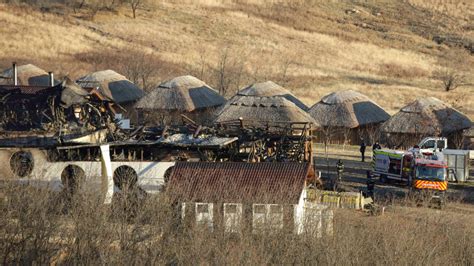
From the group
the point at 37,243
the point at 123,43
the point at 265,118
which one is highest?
the point at 123,43

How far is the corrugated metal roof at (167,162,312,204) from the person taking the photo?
27.3 metres

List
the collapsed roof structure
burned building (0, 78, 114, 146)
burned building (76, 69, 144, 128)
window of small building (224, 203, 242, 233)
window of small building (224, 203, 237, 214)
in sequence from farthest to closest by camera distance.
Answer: burned building (76, 69, 144, 128)
the collapsed roof structure
burned building (0, 78, 114, 146)
window of small building (224, 203, 237, 214)
window of small building (224, 203, 242, 233)

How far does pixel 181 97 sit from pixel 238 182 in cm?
2265

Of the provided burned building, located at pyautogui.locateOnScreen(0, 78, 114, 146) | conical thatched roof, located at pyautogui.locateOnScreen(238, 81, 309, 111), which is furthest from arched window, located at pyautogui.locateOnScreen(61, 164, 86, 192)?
conical thatched roof, located at pyautogui.locateOnScreen(238, 81, 309, 111)

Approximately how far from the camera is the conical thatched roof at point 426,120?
45.1 m

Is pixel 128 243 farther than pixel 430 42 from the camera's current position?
No

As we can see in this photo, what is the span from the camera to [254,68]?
75.6m

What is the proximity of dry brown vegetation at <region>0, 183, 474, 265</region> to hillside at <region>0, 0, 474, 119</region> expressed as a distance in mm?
37943

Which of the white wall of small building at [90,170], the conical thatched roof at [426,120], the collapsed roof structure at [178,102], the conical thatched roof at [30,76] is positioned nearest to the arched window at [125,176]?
the white wall of small building at [90,170]

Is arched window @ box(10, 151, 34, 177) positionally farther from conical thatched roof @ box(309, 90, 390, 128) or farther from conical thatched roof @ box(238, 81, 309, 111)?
conical thatched roof @ box(309, 90, 390, 128)

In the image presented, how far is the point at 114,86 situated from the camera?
53625 millimetres

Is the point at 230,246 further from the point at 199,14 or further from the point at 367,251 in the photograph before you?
the point at 199,14

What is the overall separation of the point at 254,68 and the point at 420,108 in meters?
30.5

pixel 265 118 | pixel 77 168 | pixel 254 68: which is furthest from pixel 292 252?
pixel 254 68
